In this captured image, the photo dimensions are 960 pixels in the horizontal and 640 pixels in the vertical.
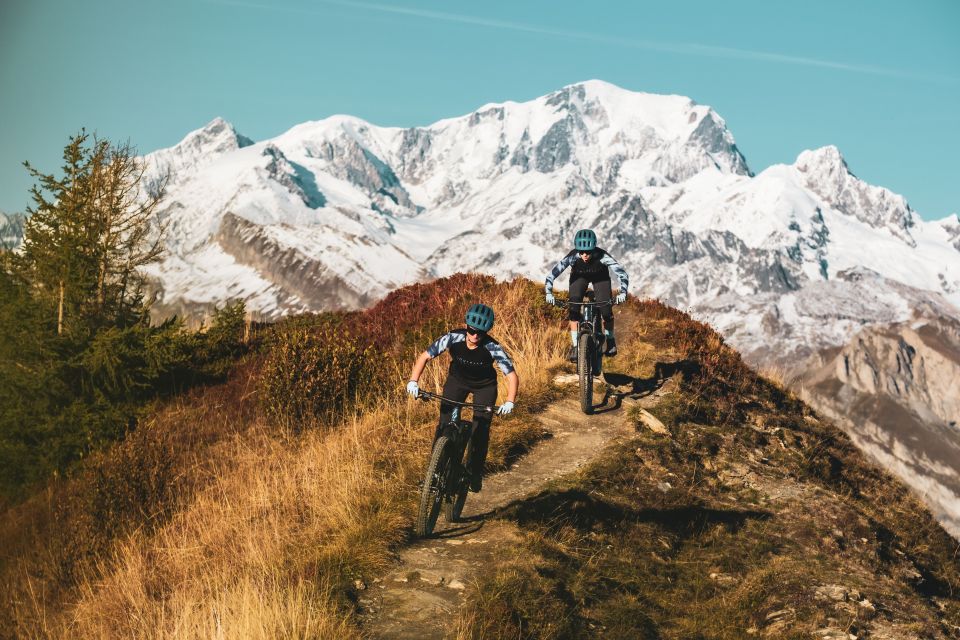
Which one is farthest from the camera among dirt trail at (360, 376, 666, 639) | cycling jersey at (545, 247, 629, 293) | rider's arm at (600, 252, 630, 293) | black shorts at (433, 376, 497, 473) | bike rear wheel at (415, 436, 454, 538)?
cycling jersey at (545, 247, 629, 293)

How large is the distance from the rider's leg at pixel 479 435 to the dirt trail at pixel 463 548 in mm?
568

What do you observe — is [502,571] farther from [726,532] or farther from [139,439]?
[139,439]

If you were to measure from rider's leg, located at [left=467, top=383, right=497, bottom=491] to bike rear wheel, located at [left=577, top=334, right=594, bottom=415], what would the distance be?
4.34 metres

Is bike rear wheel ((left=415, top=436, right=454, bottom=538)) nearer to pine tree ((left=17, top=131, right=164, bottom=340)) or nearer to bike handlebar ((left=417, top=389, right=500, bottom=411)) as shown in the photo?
bike handlebar ((left=417, top=389, right=500, bottom=411))

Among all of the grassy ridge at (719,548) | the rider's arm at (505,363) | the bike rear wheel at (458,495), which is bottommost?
the grassy ridge at (719,548)

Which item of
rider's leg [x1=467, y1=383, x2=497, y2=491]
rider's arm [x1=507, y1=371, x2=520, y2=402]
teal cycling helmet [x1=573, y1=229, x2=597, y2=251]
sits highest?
teal cycling helmet [x1=573, y1=229, x2=597, y2=251]

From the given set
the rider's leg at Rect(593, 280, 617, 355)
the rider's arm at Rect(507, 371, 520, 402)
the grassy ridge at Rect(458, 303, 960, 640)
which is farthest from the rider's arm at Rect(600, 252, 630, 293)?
the rider's arm at Rect(507, 371, 520, 402)

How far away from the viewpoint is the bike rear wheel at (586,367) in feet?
43.3

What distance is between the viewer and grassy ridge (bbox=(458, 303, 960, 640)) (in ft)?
25.0

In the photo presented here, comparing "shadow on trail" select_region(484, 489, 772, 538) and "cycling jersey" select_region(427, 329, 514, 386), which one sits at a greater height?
"cycling jersey" select_region(427, 329, 514, 386)

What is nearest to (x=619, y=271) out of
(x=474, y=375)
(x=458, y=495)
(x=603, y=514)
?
(x=603, y=514)

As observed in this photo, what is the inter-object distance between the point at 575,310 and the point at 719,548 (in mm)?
5460

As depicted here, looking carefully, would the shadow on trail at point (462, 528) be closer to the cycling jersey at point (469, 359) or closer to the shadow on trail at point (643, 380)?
the cycling jersey at point (469, 359)

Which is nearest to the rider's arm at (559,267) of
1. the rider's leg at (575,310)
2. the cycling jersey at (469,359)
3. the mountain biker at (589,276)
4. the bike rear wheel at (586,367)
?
the mountain biker at (589,276)
